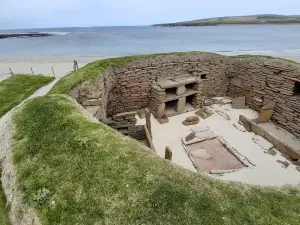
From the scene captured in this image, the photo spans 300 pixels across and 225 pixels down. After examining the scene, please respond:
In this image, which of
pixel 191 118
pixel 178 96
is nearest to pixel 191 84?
pixel 178 96

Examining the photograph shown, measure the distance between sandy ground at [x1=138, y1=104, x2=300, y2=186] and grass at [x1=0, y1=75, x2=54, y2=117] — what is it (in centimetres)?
658

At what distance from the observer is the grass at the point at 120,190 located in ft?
13.3

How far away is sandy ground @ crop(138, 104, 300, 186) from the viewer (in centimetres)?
947

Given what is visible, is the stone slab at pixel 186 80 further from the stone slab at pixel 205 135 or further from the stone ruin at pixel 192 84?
the stone slab at pixel 205 135

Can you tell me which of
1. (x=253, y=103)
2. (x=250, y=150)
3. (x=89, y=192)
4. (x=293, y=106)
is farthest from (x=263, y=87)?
(x=89, y=192)

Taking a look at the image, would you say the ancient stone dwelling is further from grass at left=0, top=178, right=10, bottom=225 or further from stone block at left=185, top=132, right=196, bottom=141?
grass at left=0, top=178, right=10, bottom=225

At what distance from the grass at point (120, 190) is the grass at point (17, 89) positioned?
5025mm

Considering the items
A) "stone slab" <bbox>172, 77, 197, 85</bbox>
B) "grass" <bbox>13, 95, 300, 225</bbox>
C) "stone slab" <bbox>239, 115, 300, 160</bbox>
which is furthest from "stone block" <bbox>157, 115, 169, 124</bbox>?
"grass" <bbox>13, 95, 300, 225</bbox>

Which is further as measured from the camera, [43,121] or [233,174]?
[233,174]

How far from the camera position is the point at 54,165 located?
17.1 ft

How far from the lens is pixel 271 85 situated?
1462cm

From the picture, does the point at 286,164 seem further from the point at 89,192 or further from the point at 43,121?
the point at 43,121

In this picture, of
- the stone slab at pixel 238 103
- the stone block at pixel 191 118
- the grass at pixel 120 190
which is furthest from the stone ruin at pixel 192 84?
the grass at pixel 120 190

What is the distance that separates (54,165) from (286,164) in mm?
10003
